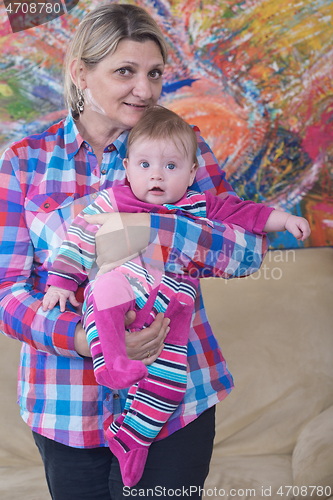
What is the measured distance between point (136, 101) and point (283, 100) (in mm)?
1461

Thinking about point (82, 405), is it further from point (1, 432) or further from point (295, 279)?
point (295, 279)

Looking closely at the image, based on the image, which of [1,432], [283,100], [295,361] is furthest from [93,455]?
[283,100]

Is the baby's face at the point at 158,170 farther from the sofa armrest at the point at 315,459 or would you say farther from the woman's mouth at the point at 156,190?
the sofa armrest at the point at 315,459

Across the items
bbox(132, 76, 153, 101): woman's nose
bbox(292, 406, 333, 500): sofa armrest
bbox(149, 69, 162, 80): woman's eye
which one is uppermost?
bbox(149, 69, 162, 80): woman's eye

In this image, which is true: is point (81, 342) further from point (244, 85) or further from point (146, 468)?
point (244, 85)

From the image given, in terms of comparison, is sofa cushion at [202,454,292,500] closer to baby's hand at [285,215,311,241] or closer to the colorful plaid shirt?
the colorful plaid shirt

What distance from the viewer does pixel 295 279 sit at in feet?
7.14

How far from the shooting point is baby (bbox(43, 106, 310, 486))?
3.00 feet

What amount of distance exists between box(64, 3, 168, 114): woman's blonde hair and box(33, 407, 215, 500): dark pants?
36.9 inches

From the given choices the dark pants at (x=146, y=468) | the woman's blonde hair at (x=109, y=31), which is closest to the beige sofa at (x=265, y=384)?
the dark pants at (x=146, y=468)

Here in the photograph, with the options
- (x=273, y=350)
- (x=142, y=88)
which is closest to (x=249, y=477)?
(x=273, y=350)

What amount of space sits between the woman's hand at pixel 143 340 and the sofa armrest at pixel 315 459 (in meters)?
1.10

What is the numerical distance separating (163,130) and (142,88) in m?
0.12
